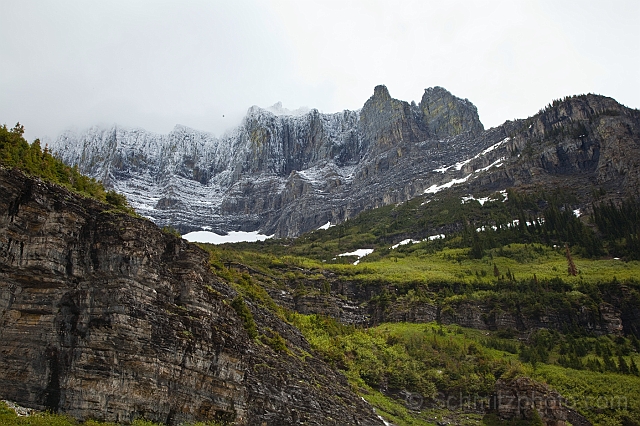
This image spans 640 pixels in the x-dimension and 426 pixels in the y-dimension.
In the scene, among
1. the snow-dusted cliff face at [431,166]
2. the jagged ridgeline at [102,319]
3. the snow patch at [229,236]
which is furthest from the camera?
the snow patch at [229,236]

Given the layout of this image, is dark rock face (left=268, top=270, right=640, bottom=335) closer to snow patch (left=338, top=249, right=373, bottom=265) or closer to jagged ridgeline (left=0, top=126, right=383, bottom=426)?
snow patch (left=338, top=249, right=373, bottom=265)

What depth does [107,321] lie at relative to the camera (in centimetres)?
1797

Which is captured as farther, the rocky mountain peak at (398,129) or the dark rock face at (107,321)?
the rocky mountain peak at (398,129)

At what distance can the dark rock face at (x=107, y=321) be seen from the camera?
54.9ft

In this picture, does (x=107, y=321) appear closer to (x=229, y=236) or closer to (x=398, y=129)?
(x=229, y=236)

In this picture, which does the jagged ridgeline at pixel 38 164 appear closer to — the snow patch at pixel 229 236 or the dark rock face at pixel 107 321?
the dark rock face at pixel 107 321

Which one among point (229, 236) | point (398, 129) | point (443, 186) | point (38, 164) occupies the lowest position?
point (38, 164)

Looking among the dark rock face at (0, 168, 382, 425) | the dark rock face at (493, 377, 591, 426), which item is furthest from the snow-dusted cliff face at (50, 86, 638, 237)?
the dark rock face at (0, 168, 382, 425)

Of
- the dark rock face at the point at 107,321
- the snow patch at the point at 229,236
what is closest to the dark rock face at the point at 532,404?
the dark rock face at the point at 107,321

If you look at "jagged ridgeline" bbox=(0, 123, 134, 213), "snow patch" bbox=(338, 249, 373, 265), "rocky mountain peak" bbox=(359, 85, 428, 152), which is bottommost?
"jagged ridgeline" bbox=(0, 123, 134, 213)

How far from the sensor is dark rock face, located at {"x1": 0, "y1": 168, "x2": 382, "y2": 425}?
659 inches

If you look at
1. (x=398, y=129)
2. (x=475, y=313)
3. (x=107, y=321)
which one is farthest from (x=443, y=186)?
(x=107, y=321)

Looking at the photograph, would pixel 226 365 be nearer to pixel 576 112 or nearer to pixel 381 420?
pixel 381 420

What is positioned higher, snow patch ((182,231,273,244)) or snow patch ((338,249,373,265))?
snow patch ((182,231,273,244))
